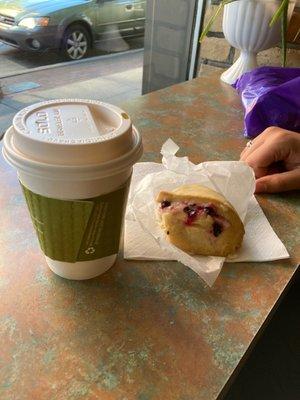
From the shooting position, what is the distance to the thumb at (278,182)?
28.0 inches

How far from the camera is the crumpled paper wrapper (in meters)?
0.54

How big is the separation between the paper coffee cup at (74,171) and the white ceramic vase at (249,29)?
3.10ft

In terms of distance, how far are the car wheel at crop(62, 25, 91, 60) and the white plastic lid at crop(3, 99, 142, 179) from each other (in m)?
1.66

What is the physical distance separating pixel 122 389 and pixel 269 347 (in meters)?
0.70

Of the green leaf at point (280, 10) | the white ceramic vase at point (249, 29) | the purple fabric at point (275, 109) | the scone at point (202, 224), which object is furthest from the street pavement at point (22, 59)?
the scone at point (202, 224)

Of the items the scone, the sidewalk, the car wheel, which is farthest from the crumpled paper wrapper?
the car wheel

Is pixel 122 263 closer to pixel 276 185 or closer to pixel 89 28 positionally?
pixel 276 185

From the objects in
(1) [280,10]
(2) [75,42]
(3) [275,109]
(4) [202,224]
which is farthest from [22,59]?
(4) [202,224]

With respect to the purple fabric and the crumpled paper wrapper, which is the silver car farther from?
the crumpled paper wrapper

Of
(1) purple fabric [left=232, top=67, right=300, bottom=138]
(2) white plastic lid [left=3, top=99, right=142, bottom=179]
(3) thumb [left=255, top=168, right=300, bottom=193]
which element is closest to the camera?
(2) white plastic lid [left=3, top=99, right=142, bottom=179]

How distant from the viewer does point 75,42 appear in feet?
6.46

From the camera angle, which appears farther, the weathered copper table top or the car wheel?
the car wheel

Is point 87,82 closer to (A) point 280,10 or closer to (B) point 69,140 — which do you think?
(A) point 280,10

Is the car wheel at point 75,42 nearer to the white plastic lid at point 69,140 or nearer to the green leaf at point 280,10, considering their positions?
Result: the green leaf at point 280,10
